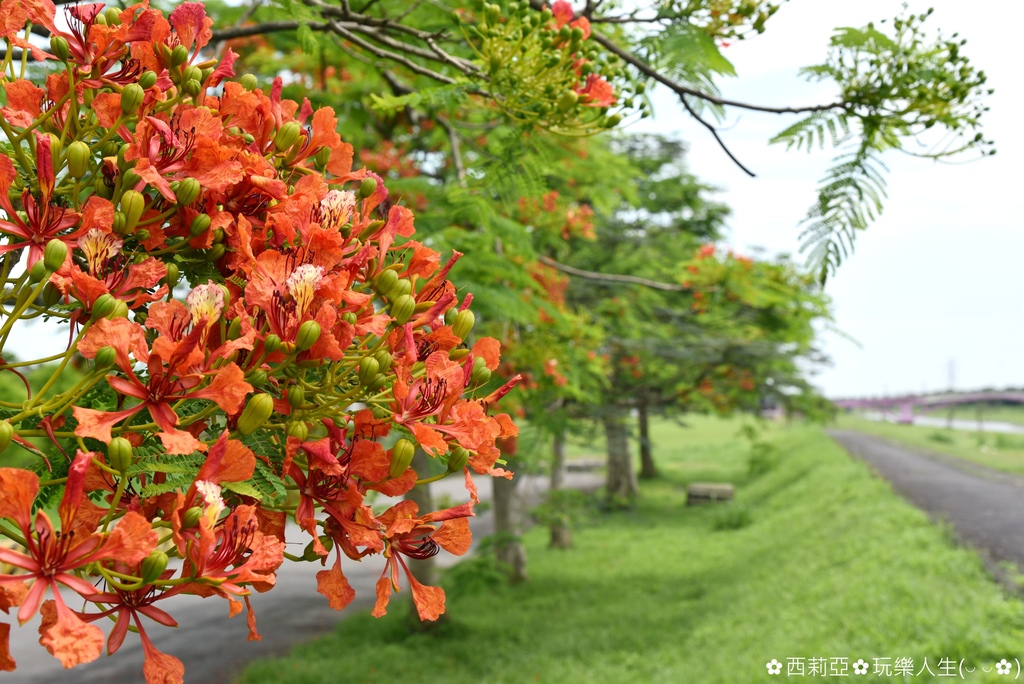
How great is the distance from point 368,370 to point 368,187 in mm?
405

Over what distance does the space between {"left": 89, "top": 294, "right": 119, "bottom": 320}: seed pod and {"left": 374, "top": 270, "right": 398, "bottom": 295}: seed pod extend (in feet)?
1.15

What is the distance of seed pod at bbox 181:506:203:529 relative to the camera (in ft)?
2.63

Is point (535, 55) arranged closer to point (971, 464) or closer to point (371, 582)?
point (371, 582)

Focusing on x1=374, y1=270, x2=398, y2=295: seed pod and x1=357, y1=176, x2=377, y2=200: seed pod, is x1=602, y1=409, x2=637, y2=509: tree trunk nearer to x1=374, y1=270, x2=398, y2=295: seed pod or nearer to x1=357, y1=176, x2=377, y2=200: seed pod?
x1=357, y1=176, x2=377, y2=200: seed pod

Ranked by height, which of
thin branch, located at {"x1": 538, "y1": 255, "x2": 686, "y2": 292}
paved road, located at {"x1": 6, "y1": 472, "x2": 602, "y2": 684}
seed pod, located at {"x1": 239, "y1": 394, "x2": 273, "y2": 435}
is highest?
thin branch, located at {"x1": 538, "y1": 255, "x2": 686, "y2": 292}

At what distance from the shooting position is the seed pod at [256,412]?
888mm

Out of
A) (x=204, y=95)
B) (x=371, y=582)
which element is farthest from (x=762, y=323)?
(x=371, y=582)

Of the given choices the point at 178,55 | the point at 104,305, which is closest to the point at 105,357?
the point at 104,305

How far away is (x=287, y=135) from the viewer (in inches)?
48.3

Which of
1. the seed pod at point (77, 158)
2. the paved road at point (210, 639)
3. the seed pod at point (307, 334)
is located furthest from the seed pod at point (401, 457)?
the paved road at point (210, 639)

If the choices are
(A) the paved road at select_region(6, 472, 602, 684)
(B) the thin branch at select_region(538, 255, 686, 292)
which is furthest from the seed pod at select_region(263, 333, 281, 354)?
(A) the paved road at select_region(6, 472, 602, 684)

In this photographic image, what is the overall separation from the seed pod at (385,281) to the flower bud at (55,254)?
1.31ft

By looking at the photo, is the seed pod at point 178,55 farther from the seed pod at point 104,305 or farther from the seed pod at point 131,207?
the seed pod at point 104,305

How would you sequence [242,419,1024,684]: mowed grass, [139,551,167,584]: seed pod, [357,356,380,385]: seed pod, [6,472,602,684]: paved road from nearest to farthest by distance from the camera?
[139,551,167,584]: seed pod, [357,356,380,385]: seed pod, [242,419,1024,684]: mowed grass, [6,472,602,684]: paved road
